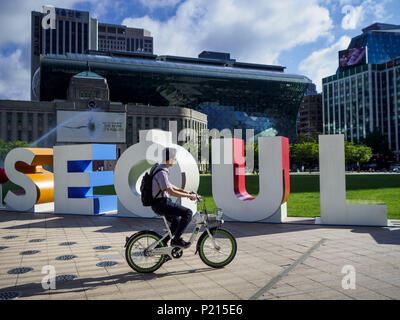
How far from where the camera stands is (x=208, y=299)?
468cm

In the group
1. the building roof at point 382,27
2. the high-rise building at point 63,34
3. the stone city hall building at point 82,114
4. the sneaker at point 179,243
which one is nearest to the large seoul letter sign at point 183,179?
the sneaker at point 179,243

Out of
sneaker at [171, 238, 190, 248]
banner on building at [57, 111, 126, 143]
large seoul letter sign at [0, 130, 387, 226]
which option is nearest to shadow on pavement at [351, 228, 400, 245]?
large seoul letter sign at [0, 130, 387, 226]

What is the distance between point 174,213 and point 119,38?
199621mm

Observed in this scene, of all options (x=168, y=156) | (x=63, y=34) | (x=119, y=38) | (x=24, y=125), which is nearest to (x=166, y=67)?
(x=24, y=125)

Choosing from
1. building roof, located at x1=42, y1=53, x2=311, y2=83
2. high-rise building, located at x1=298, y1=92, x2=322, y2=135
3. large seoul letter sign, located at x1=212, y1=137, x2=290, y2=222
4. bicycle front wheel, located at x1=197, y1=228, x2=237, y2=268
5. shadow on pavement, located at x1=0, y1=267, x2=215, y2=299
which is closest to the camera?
shadow on pavement, located at x1=0, y1=267, x2=215, y2=299

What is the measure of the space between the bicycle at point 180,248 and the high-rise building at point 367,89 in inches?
4119

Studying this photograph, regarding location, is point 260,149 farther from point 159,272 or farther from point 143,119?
point 143,119

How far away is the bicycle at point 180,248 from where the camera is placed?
5.84 metres

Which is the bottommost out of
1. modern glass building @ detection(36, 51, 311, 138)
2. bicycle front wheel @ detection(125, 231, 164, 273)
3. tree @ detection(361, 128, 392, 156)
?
bicycle front wheel @ detection(125, 231, 164, 273)

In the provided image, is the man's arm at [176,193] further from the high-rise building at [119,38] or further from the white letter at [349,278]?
the high-rise building at [119,38]

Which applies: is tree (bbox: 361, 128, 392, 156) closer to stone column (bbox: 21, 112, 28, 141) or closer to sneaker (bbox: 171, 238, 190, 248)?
stone column (bbox: 21, 112, 28, 141)

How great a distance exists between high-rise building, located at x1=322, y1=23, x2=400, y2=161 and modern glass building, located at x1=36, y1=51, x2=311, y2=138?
22511 mm

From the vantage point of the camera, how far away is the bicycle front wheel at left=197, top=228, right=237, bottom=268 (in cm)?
609
